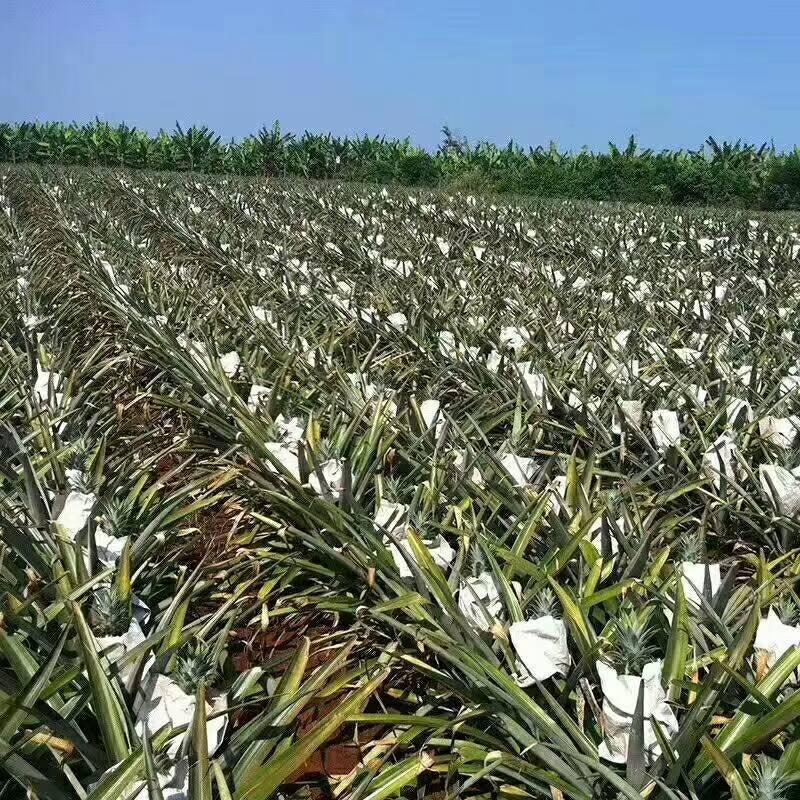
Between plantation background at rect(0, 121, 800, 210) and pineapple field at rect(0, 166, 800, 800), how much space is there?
1831 centimetres

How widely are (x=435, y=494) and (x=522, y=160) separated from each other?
25166 mm

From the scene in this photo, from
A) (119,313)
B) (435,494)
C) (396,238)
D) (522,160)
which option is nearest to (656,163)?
(522,160)

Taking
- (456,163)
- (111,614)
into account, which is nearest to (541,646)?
(111,614)

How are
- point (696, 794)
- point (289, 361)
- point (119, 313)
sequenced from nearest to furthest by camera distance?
point (696, 794) → point (289, 361) → point (119, 313)

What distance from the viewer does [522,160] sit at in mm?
25984

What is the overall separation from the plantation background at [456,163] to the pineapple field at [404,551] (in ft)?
60.1

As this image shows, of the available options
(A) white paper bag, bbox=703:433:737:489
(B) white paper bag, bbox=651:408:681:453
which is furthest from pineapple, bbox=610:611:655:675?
(B) white paper bag, bbox=651:408:681:453

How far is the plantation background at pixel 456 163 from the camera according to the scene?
74.7 ft

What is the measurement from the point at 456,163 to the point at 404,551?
25186 mm

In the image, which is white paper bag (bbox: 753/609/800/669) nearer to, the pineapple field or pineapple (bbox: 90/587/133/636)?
the pineapple field

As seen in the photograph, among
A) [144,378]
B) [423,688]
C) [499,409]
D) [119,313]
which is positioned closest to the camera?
[423,688]

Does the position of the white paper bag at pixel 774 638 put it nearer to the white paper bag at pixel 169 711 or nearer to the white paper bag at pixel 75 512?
A: the white paper bag at pixel 169 711

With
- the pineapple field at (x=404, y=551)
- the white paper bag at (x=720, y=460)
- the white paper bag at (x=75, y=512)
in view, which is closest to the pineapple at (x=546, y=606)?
the pineapple field at (x=404, y=551)

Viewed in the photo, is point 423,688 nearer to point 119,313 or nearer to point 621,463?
point 621,463
